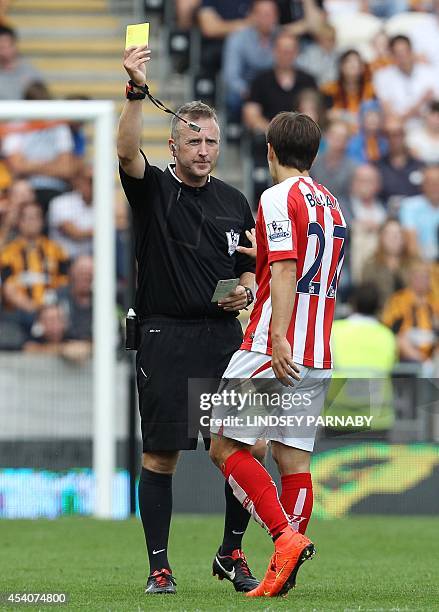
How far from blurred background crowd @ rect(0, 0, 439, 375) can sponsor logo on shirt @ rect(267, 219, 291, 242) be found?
575 centimetres

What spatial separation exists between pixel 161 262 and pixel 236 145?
9400mm

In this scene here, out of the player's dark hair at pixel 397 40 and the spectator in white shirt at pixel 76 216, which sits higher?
the player's dark hair at pixel 397 40

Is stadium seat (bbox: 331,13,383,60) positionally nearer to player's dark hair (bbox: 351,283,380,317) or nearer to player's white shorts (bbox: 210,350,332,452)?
player's dark hair (bbox: 351,283,380,317)

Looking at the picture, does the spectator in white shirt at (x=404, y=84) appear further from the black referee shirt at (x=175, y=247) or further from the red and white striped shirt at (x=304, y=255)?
the red and white striped shirt at (x=304, y=255)

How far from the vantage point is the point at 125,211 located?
1230 cm

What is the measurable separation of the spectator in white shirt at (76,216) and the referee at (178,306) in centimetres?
480

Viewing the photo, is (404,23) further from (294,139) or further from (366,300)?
(294,139)

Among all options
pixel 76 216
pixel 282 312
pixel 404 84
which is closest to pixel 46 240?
pixel 76 216

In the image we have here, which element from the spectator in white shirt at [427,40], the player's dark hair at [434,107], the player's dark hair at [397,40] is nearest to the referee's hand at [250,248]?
the player's dark hair at [434,107]

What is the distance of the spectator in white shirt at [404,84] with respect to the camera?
642 inches

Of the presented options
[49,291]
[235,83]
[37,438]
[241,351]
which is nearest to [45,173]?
[49,291]

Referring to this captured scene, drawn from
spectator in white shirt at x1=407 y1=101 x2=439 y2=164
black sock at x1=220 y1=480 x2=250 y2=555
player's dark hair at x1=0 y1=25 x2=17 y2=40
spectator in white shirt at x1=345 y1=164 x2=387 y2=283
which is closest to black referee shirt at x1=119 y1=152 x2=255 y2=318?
black sock at x1=220 y1=480 x2=250 y2=555

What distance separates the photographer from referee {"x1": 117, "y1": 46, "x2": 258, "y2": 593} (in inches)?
252

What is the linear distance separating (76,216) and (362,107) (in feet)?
18.0
